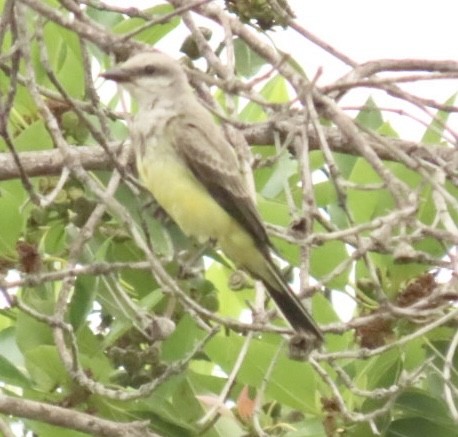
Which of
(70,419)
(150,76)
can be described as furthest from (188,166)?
(70,419)

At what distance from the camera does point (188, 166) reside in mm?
4113

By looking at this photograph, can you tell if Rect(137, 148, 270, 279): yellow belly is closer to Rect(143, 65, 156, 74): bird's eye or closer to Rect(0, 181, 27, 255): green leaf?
Rect(143, 65, 156, 74): bird's eye

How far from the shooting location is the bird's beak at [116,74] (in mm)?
3858

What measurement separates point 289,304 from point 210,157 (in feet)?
2.53

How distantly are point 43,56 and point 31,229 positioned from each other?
71 cm

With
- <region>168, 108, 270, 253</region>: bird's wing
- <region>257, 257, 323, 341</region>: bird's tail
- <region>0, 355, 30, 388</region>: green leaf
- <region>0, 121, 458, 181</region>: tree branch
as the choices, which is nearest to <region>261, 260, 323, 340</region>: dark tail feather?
<region>257, 257, 323, 341</region>: bird's tail

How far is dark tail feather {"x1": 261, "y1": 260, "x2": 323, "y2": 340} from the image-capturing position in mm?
3213

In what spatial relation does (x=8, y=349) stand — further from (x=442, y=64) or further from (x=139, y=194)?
(x=442, y=64)

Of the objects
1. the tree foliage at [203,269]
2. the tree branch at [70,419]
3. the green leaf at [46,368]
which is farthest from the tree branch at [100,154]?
the tree branch at [70,419]

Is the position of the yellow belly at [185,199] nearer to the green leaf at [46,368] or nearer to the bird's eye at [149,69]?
the bird's eye at [149,69]

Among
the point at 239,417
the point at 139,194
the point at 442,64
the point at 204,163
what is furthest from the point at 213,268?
the point at 442,64

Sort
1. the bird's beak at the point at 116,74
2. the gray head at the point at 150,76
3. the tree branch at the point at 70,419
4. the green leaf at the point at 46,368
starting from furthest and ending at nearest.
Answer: the gray head at the point at 150,76 < the bird's beak at the point at 116,74 < the green leaf at the point at 46,368 < the tree branch at the point at 70,419

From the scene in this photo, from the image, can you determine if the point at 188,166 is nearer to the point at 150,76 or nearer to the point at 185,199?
the point at 185,199

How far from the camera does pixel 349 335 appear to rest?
149 inches
